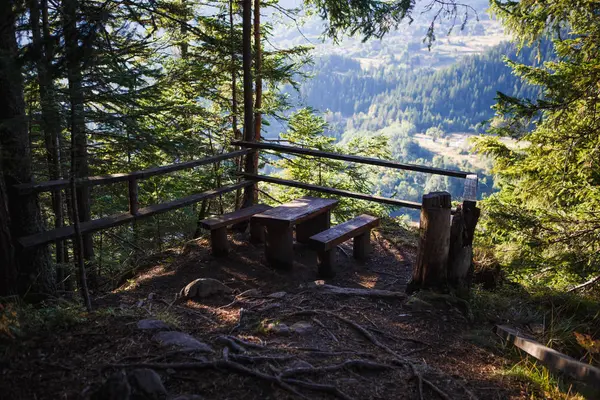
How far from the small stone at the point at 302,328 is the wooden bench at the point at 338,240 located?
4.80 feet

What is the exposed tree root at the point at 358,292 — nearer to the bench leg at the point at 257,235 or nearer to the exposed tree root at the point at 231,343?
the exposed tree root at the point at 231,343

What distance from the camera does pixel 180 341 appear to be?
2.92 metres

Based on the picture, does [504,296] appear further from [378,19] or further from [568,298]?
[378,19]

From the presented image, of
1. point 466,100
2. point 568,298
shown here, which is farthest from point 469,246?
point 466,100

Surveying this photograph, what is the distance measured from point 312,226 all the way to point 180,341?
3492 mm

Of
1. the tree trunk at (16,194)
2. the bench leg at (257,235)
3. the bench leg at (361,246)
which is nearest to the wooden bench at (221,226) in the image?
the bench leg at (257,235)

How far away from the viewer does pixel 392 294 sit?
14.6 ft

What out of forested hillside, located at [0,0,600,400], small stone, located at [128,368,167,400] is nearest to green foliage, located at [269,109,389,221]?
forested hillside, located at [0,0,600,400]

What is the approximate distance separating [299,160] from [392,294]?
26.3 feet

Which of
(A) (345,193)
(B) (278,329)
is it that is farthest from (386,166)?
(B) (278,329)

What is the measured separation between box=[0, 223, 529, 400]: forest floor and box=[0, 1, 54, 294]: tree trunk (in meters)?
0.75

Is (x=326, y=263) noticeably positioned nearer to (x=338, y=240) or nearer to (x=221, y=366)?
(x=338, y=240)

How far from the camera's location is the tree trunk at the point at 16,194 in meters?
3.64

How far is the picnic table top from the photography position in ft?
17.1
